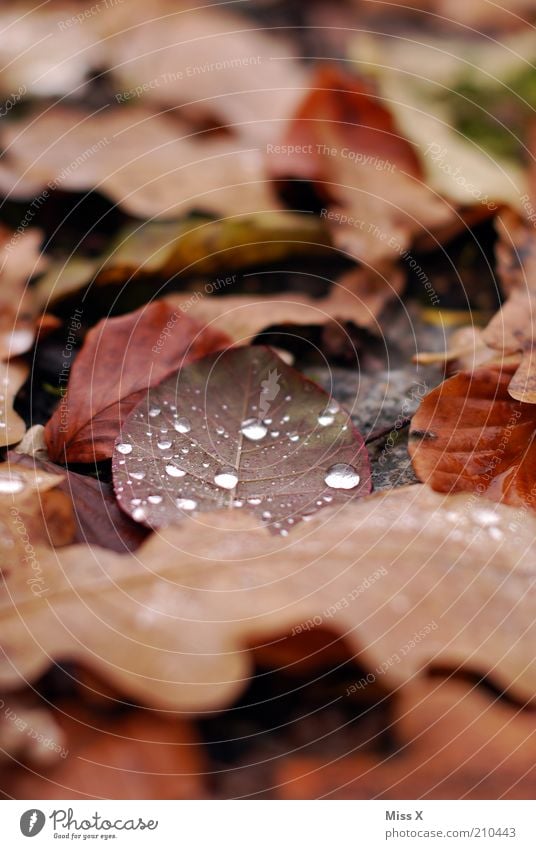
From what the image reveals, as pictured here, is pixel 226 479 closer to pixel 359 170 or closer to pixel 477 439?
pixel 477 439

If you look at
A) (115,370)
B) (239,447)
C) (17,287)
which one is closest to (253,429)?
(239,447)

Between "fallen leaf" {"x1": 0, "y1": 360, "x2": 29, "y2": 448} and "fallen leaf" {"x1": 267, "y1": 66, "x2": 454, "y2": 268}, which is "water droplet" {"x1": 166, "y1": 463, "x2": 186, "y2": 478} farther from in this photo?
"fallen leaf" {"x1": 267, "y1": 66, "x2": 454, "y2": 268}

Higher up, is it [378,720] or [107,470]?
[107,470]

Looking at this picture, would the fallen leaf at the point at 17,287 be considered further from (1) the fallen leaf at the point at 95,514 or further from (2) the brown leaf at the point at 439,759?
(2) the brown leaf at the point at 439,759

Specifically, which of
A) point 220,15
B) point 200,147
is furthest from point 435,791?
point 220,15

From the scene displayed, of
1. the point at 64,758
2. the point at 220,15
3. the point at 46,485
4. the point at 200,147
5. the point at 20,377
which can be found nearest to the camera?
the point at 64,758

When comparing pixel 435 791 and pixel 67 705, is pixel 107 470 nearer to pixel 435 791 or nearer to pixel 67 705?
pixel 67 705

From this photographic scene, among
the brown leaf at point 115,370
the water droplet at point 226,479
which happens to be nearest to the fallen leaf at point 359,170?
the brown leaf at point 115,370
